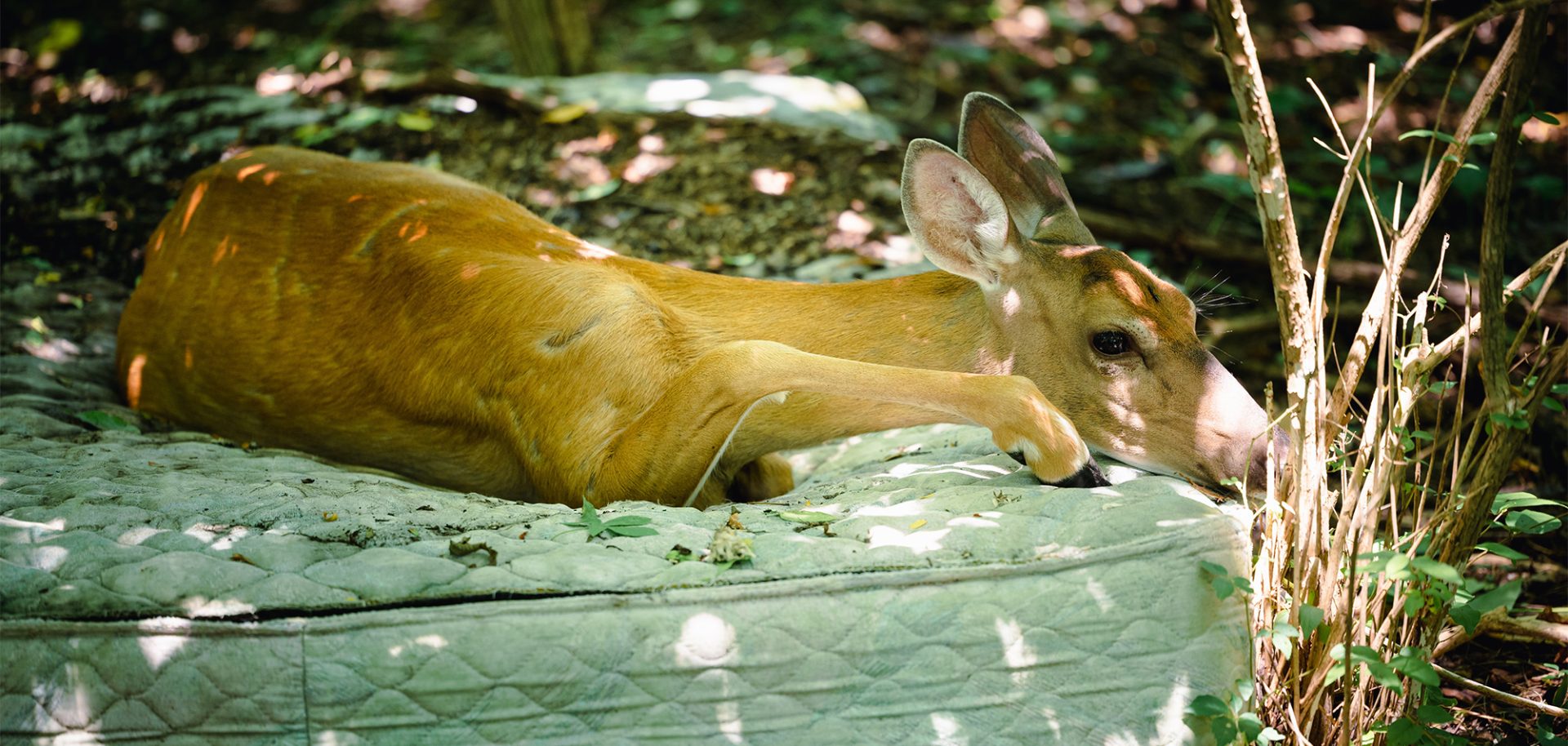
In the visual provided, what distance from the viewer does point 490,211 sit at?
424 centimetres

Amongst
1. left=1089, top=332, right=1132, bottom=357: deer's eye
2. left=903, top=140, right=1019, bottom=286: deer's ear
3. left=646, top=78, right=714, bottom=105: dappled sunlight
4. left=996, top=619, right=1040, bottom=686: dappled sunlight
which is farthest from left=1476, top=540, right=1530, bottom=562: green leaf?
left=646, top=78, right=714, bottom=105: dappled sunlight

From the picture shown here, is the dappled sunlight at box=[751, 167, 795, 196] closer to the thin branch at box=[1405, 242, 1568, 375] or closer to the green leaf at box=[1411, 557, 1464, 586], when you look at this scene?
the thin branch at box=[1405, 242, 1568, 375]

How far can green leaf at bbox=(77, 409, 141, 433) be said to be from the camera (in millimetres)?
3937

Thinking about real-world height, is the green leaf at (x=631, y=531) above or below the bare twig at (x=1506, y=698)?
A: above

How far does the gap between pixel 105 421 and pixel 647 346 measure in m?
1.98

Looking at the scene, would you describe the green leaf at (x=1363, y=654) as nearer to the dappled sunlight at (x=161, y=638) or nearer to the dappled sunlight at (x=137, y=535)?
the dappled sunlight at (x=161, y=638)

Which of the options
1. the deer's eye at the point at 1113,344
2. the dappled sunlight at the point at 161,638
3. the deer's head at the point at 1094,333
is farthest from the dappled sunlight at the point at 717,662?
the deer's eye at the point at 1113,344

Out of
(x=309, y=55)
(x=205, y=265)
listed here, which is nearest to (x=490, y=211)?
(x=205, y=265)

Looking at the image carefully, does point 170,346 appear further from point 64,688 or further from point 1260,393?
point 1260,393

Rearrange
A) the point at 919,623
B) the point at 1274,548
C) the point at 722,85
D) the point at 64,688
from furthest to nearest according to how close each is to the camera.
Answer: the point at 722,85
the point at 1274,548
the point at 919,623
the point at 64,688

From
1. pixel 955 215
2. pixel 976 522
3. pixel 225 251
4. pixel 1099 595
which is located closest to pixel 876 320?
pixel 955 215

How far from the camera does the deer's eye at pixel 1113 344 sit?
3.25m

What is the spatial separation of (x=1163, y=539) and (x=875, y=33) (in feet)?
25.5

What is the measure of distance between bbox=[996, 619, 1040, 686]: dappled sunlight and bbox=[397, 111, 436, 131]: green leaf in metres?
4.94
